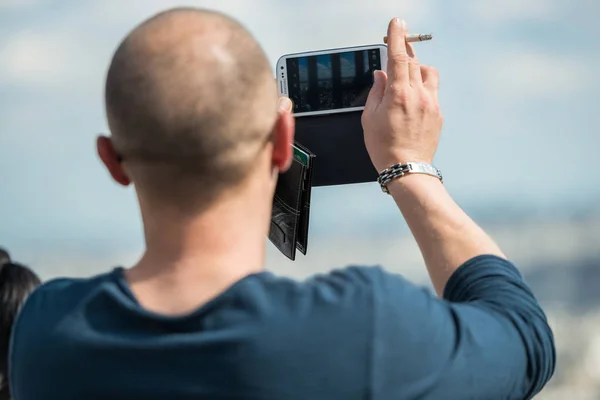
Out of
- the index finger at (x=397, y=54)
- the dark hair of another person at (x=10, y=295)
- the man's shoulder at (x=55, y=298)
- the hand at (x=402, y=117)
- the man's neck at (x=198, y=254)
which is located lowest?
the dark hair of another person at (x=10, y=295)

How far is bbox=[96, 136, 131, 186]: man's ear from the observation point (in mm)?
2865

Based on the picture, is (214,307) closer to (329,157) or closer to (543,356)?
(543,356)

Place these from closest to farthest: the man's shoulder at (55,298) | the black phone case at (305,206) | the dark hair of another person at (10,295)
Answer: the man's shoulder at (55,298)
the black phone case at (305,206)
the dark hair of another person at (10,295)

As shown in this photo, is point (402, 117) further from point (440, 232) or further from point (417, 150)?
point (440, 232)

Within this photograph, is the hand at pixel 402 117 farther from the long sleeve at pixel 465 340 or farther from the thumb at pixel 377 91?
the long sleeve at pixel 465 340

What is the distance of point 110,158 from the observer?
2.88 meters

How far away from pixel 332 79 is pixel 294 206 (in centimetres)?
72

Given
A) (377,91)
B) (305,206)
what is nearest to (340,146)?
(305,206)

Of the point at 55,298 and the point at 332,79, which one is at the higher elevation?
the point at 332,79

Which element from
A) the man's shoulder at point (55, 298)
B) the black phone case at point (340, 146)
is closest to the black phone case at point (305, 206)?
the black phone case at point (340, 146)

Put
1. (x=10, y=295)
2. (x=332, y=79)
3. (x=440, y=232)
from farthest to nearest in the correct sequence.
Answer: (x=10, y=295)
(x=332, y=79)
(x=440, y=232)

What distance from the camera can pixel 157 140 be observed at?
270cm

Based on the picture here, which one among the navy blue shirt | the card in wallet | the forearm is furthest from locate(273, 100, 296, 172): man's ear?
the card in wallet

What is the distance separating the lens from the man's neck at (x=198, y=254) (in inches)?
106
